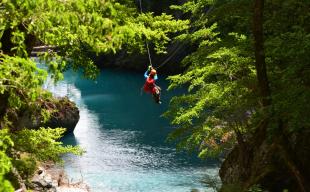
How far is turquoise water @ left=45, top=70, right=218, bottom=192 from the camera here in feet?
80.7

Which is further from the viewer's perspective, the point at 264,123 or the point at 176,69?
the point at 176,69

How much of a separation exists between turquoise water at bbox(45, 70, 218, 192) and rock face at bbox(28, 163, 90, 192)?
141 centimetres

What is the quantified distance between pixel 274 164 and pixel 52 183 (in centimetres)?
1065

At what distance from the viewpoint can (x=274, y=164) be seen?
1309 centimetres

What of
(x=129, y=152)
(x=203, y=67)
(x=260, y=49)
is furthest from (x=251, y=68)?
(x=129, y=152)

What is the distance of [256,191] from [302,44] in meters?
4.00

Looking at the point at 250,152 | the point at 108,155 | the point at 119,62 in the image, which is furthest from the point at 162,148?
the point at 119,62

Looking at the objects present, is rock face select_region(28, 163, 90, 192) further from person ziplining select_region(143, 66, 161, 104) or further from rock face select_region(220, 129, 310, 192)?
rock face select_region(220, 129, 310, 192)

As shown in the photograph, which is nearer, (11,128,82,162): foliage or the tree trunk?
the tree trunk

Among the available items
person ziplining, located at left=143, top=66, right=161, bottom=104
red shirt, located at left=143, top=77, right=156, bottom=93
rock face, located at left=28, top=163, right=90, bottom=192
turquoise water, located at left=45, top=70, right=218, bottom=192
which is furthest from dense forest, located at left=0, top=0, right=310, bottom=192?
turquoise water, located at left=45, top=70, right=218, bottom=192

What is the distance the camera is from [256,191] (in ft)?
34.3

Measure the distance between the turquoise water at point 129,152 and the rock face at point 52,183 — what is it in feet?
4.61

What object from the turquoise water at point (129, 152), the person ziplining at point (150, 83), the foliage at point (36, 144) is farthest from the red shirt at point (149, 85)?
the foliage at point (36, 144)

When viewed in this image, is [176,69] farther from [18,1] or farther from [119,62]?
[18,1]
